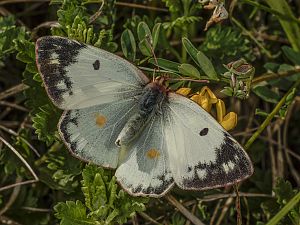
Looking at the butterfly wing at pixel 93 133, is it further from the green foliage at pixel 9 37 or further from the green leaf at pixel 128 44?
the green foliage at pixel 9 37

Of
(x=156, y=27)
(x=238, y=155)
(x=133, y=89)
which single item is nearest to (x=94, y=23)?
(x=156, y=27)

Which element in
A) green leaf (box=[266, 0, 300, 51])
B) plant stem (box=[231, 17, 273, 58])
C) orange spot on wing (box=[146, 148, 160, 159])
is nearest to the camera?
orange spot on wing (box=[146, 148, 160, 159])

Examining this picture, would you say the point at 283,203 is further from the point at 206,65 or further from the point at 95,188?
the point at 95,188

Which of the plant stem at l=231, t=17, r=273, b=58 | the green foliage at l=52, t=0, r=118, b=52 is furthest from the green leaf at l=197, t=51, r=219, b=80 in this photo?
the plant stem at l=231, t=17, r=273, b=58

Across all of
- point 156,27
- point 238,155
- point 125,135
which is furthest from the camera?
point 156,27

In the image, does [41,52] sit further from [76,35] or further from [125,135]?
[125,135]

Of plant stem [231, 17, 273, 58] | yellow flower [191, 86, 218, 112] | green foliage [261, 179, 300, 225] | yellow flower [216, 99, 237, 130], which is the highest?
yellow flower [191, 86, 218, 112]

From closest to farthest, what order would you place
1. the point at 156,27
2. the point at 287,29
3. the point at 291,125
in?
the point at 156,27
the point at 287,29
the point at 291,125

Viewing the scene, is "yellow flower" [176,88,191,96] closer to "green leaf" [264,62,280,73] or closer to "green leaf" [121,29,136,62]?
"green leaf" [121,29,136,62]
